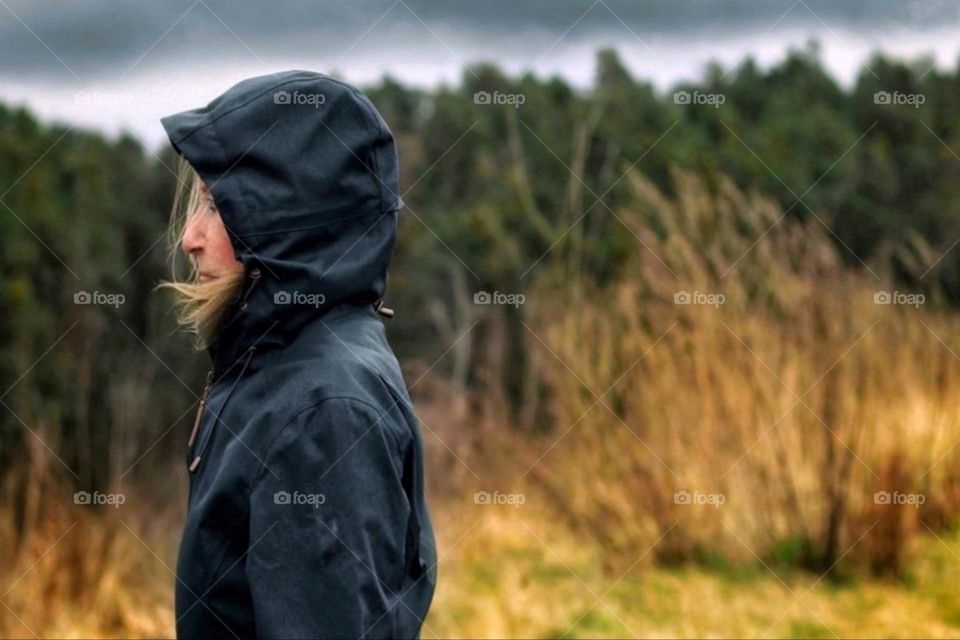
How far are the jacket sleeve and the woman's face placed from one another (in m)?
0.39

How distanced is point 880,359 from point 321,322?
3.81 meters

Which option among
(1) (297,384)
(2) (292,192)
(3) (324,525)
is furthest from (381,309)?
(3) (324,525)

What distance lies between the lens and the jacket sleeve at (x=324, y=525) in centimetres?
159

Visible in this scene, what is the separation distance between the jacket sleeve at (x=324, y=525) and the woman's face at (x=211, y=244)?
388mm

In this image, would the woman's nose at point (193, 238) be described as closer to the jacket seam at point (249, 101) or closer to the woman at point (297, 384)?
the woman at point (297, 384)

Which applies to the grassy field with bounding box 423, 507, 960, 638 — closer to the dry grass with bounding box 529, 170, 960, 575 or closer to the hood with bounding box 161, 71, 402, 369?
the dry grass with bounding box 529, 170, 960, 575

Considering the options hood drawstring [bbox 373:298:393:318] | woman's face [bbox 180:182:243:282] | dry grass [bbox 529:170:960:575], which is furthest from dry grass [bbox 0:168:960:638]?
woman's face [bbox 180:182:243:282]

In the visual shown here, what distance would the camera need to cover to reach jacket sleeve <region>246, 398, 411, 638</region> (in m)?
1.59

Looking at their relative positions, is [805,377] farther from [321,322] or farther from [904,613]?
[321,322]

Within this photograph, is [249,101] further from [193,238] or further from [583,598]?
[583,598]

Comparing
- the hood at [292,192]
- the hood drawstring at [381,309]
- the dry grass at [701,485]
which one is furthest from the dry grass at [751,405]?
the hood at [292,192]

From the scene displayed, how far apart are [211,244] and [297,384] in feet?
1.16

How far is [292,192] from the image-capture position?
1868 mm

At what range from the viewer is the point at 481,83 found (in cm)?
1262
